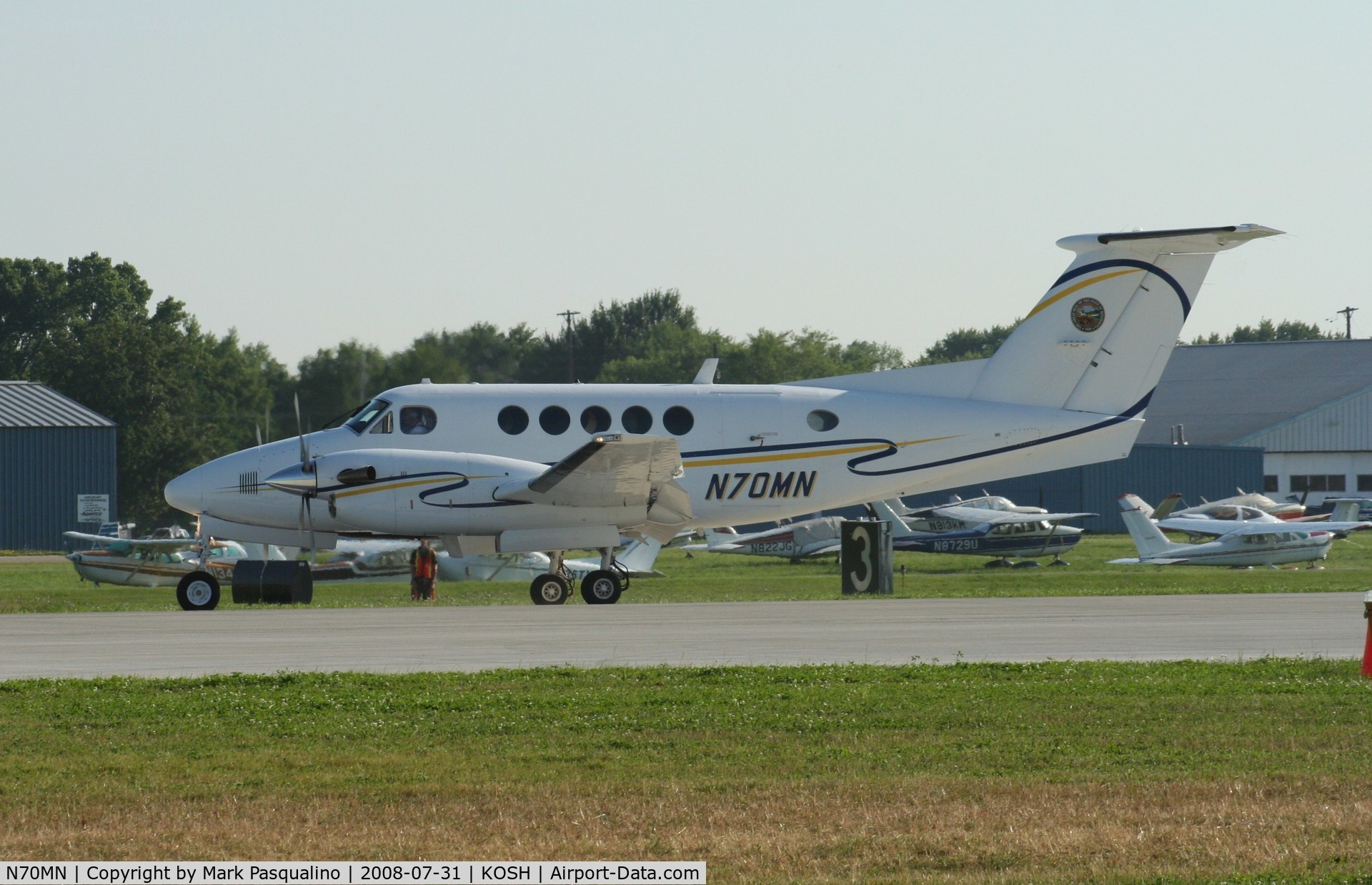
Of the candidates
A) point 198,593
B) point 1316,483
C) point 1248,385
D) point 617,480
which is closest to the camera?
point 617,480

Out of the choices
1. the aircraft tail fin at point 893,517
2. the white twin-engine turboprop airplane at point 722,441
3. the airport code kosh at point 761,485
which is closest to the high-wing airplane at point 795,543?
the aircraft tail fin at point 893,517

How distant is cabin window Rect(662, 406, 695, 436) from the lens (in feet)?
75.0

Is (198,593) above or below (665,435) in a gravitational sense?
below

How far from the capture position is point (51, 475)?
5962cm

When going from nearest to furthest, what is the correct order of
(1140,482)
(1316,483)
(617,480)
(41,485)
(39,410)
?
1. (617,480)
2. (41,485)
3. (39,410)
4. (1140,482)
5. (1316,483)

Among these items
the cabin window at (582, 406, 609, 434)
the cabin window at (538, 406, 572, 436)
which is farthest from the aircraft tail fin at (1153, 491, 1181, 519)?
the cabin window at (538, 406, 572, 436)

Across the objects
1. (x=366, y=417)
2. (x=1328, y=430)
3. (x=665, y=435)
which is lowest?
(x=665, y=435)

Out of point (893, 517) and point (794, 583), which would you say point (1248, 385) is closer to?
point (893, 517)

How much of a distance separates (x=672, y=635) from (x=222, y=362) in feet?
236

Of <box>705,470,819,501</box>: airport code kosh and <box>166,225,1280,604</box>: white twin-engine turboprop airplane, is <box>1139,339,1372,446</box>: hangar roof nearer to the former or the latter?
<box>166,225,1280,604</box>: white twin-engine turboprop airplane

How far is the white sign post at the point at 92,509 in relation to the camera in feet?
196

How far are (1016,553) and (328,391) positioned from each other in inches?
867

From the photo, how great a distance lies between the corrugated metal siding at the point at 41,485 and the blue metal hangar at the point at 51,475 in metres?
0.03

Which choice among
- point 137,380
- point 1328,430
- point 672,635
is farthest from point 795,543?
point 1328,430
